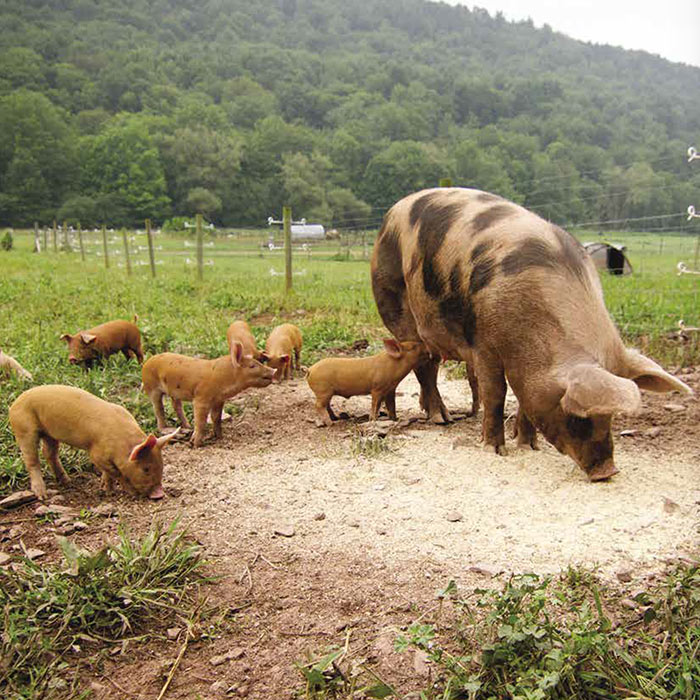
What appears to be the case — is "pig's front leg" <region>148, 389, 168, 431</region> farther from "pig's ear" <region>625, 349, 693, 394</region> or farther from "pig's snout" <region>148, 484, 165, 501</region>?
"pig's ear" <region>625, 349, 693, 394</region>

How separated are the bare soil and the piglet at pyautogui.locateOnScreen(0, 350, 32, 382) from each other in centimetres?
219

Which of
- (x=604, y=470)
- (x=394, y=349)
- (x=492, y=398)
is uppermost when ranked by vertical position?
(x=394, y=349)

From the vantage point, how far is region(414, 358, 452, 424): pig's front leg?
5598 mm

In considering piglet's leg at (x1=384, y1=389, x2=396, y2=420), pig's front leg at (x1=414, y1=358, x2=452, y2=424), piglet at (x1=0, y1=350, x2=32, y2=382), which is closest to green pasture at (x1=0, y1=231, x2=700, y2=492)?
piglet at (x1=0, y1=350, x2=32, y2=382)

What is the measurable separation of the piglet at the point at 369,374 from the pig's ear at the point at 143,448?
72.5 inches

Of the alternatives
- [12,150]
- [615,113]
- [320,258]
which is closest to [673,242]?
[320,258]

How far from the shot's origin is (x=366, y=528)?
3.63 metres

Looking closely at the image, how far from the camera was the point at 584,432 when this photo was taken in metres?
3.80

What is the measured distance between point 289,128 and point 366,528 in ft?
218

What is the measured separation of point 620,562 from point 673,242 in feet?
107

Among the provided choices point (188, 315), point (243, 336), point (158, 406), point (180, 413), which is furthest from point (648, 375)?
point (188, 315)

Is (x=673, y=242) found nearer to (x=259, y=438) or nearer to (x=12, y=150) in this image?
(x=259, y=438)

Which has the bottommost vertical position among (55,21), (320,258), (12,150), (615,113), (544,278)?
(320,258)

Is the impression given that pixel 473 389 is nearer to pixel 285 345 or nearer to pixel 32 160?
pixel 285 345
